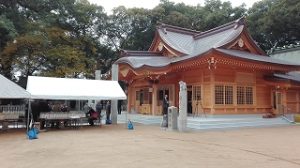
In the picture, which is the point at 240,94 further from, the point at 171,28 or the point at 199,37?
the point at 171,28

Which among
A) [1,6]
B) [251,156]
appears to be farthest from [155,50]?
[251,156]

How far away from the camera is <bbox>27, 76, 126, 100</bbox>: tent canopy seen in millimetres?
14266

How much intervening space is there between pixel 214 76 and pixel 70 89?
8.45m

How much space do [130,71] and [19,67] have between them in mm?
12150

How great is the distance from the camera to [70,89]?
1532 cm

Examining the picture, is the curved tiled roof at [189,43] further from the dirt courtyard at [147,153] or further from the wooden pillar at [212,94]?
the dirt courtyard at [147,153]

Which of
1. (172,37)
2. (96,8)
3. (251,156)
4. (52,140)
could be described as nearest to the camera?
(251,156)

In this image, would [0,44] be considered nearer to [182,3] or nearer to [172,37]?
[172,37]

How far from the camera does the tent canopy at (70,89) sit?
562 inches

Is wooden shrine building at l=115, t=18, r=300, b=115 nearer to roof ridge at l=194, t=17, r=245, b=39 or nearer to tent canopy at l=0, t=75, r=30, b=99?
roof ridge at l=194, t=17, r=245, b=39

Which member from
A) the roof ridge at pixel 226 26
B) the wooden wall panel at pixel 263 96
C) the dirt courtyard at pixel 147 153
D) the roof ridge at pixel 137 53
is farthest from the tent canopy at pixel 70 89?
the roof ridge at pixel 226 26

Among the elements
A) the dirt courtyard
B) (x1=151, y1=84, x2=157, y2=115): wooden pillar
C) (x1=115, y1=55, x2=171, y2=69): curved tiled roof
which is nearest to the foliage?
(x1=115, y1=55, x2=171, y2=69): curved tiled roof

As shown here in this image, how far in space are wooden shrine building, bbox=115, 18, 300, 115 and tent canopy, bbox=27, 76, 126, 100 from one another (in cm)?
417

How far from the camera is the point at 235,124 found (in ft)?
56.2
